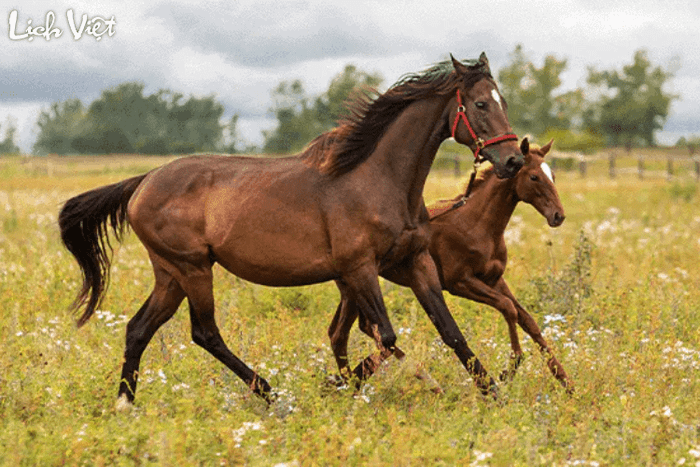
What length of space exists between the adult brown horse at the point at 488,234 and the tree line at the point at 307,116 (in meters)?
44.1

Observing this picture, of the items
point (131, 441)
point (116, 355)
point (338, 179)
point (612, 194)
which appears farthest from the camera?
point (612, 194)

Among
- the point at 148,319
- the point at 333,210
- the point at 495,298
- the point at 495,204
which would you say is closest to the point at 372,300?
the point at 333,210

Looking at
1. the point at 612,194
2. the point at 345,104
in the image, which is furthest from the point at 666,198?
the point at 345,104

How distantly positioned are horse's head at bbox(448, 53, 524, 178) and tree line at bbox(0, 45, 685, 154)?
45.5 meters

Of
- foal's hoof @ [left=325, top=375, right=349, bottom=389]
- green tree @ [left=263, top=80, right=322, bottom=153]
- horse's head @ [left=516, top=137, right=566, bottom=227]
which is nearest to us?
foal's hoof @ [left=325, top=375, right=349, bottom=389]

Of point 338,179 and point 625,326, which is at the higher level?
point 338,179

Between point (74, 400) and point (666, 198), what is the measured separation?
→ 1998 cm

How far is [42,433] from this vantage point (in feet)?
14.2

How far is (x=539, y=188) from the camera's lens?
21.4 ft

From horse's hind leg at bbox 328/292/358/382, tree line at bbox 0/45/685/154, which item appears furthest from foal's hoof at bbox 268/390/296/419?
tree line at bbox 0/45/685/154

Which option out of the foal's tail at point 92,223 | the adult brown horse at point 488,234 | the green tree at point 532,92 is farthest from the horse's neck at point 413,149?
the green tree at point 532,92

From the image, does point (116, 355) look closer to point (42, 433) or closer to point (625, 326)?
point (42, 433)

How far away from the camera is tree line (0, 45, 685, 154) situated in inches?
2554

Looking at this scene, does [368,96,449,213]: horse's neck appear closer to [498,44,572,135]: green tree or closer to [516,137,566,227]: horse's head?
[516,137,566,227]: horse's head
